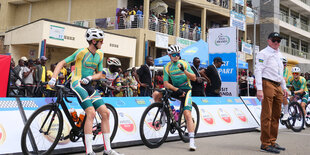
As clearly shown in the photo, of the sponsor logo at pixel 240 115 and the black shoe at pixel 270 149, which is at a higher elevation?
the sponsor logo at pixel 240 115

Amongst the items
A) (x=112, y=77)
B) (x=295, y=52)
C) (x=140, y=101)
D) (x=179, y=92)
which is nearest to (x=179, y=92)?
(x=179, y=92)

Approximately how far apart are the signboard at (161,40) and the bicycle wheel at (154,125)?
16704 mm

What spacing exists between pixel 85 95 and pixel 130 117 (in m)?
1.81

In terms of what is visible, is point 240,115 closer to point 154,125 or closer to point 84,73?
point 154,125

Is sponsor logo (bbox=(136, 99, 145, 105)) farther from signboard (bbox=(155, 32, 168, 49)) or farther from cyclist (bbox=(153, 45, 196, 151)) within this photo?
signboard (bbox=(155, 32, 168, 49))

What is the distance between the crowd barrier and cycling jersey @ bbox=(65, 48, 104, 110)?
493mm

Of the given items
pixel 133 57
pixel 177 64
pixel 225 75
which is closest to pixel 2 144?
pixel 177 64

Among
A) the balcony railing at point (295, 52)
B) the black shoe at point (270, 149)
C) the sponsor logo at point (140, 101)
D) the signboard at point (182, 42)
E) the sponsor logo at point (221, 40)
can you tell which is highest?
the balcony railing at point (295, 52)

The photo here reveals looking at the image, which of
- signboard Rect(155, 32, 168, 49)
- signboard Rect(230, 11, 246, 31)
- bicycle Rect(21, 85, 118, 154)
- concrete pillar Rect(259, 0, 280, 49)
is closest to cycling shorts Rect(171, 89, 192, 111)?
bicycle Rect(21, 85, 118, 154)

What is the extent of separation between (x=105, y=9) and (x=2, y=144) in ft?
68.4

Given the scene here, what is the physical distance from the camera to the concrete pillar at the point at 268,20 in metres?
35.8

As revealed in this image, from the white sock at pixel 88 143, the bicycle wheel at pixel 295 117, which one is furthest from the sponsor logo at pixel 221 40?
the white sock at pixel 88 143

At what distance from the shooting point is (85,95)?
4727 mm

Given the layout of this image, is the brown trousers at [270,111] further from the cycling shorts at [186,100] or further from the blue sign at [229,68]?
the blue sign at [229,68]
